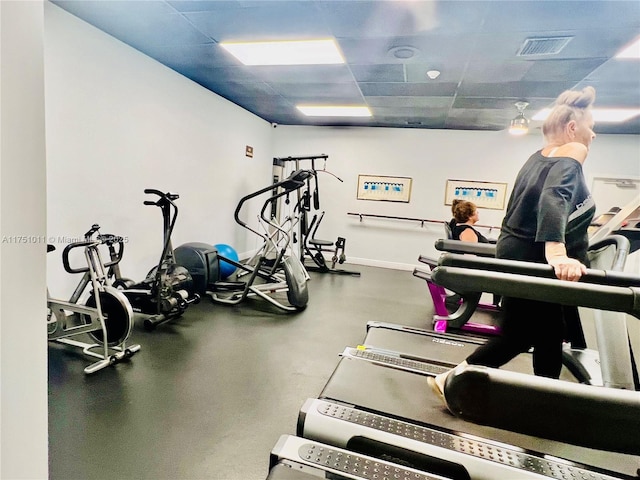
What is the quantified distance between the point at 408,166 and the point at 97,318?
5.70m

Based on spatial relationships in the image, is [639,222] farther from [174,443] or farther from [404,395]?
[174,443]

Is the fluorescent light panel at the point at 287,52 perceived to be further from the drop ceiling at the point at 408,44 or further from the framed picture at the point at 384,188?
the framed picture at the point at 384,188

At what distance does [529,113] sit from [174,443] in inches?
225

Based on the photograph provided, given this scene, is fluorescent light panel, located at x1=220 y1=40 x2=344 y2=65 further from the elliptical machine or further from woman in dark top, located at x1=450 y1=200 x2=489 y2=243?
woman in dark top, located at x1=450 y1=200 x2=489 y2=243

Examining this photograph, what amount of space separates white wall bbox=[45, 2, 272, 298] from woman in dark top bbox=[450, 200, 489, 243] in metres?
3.40

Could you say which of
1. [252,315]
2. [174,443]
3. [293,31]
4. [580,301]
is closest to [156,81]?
[293,31]

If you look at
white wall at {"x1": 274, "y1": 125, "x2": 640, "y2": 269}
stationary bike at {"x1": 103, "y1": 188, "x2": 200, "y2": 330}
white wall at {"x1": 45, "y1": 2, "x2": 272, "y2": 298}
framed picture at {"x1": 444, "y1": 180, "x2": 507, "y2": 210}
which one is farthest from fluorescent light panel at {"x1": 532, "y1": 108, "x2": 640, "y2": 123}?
stationary bike at {"x1": 103, "y1": 188, "x2": 200, "y2": 330}

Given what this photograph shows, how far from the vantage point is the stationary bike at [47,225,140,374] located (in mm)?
2551

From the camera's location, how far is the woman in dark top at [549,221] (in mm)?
1529

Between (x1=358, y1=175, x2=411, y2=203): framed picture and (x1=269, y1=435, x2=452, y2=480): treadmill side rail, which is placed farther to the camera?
(x1=358, y1=175, x2=411, y2=203): framed picture

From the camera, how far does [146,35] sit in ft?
10.8

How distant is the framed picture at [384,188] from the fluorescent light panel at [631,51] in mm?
3850

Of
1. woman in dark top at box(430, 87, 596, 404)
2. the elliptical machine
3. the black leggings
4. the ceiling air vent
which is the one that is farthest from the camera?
the elliptical machine

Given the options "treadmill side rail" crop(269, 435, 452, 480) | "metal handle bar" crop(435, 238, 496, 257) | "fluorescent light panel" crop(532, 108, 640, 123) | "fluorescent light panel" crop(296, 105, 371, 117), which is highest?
"fluorescent light panel" crop(296, 105, 371, 117)
